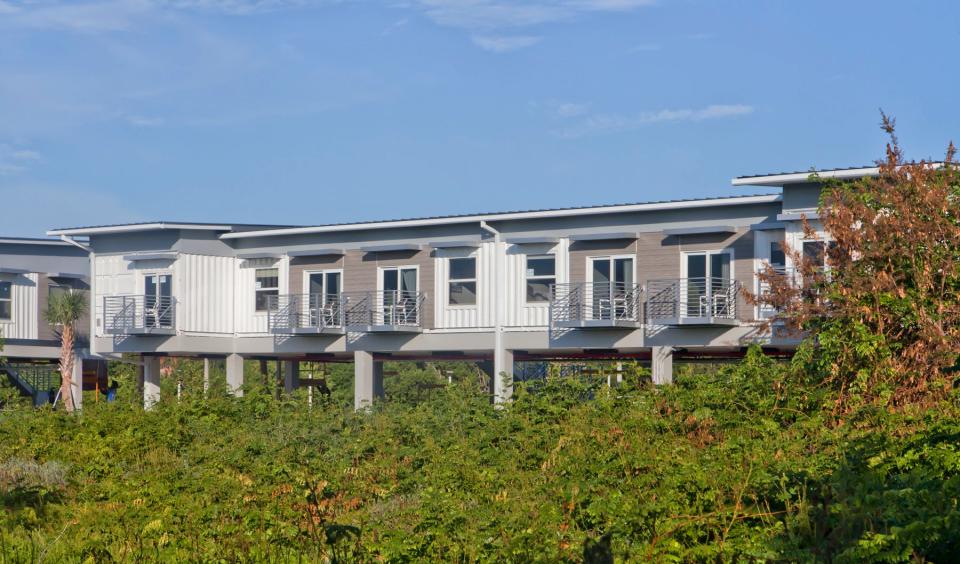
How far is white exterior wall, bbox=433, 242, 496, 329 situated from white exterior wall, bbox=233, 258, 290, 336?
6326 mm

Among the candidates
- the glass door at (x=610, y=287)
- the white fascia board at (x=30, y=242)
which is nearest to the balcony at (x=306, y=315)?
the glass door at (x=610, y=287)

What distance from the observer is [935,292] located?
56.3 ft

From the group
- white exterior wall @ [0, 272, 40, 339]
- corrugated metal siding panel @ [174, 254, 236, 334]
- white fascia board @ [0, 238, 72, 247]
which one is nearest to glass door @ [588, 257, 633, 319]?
corrugated metal siding panel @ [174, 254, 236, 334]

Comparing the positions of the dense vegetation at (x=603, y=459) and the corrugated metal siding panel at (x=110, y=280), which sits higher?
the corrugated metal siding panel at (x=110, y=280)

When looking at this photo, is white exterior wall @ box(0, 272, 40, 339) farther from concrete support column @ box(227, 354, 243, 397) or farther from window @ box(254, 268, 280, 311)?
window @ box(254, 268, 280, 311)

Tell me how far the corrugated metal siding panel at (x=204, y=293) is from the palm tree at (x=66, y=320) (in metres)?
9.36

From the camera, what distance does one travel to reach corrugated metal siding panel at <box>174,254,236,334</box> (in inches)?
1532

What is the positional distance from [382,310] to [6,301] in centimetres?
1889

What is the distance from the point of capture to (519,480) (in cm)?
1426

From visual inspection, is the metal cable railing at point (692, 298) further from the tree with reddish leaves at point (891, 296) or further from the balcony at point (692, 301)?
the tree with reddish leaves at point (891, 296)

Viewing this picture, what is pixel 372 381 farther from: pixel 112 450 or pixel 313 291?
pixel 112 450

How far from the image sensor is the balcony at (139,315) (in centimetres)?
3891

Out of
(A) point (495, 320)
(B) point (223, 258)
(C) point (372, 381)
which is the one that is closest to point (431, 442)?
(A) point (495, 320)

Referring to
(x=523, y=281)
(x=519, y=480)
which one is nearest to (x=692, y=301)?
(x=523, y=281)
